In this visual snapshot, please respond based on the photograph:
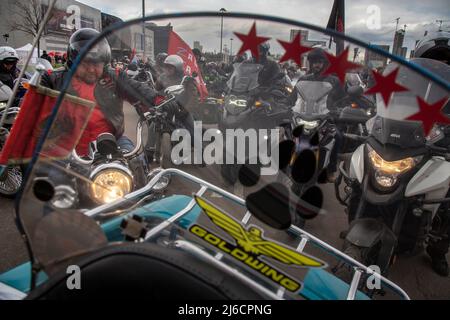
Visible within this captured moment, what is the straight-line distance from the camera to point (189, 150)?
4.77 feet

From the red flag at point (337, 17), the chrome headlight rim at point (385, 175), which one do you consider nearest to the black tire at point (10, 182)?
the chrome headlight rim at point (385, 175)

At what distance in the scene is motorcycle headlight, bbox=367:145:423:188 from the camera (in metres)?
2.49

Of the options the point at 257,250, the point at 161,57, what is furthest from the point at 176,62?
the point at 257,250

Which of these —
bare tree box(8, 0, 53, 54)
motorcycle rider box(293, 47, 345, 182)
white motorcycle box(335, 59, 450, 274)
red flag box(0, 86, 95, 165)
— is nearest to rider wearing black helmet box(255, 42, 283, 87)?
motorcycle rider box(293, 47, 345, 182)

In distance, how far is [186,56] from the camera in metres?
1.45

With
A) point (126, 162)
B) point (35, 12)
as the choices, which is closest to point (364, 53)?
point (126, 162)

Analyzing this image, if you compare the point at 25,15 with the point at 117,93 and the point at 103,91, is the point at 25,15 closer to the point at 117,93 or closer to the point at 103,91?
the point at 117,93

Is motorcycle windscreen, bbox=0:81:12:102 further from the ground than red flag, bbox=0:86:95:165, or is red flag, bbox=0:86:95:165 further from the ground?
red flag, bbox=0:86:95:165

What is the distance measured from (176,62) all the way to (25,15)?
92.2 feet

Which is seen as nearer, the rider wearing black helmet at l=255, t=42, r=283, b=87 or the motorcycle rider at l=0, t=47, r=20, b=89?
the rider wearing black helmet at l=255, t=42, r=283, b=87

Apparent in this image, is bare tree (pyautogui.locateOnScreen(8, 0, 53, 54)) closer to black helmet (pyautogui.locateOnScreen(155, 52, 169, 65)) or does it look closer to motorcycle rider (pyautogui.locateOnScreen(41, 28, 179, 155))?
motorcycle rider (pyautogui.locateOnScreen(41, 28, 179, 155))

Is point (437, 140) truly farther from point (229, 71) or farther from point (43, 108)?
point (43, 108)

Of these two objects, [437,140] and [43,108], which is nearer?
[43,108]

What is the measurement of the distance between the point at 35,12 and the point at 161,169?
1006 inches
